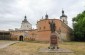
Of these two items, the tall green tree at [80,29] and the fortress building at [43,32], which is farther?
the tall green tree at [80,29]

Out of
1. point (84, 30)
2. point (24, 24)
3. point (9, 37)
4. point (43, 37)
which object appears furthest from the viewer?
point (24, 24)

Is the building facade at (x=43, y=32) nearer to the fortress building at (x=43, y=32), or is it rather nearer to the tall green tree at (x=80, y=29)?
the fortress building at (x=43, y=32)

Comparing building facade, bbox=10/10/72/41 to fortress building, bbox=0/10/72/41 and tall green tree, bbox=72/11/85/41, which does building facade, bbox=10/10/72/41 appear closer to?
fortress building, bbox=0/10/72/41

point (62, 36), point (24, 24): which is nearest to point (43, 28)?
point (62, 36)

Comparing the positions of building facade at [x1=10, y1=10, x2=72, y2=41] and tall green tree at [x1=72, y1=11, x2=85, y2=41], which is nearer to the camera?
building facade at [x1=10, y1=10, x2=72, y2=41]

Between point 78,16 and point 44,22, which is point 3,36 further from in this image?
point 78,16

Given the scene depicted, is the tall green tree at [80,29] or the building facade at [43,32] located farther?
the tall green tree at [80,29]

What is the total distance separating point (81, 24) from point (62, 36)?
282 inches

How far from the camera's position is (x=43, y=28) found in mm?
45281

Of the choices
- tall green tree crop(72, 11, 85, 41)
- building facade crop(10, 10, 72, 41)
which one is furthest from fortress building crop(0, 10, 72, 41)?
tall green tree crop(72, 11, 85, 41)

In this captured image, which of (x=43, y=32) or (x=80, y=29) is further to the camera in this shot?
(x=80, y=29)

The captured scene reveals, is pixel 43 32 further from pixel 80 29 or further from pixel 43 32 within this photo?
pixel 80 29

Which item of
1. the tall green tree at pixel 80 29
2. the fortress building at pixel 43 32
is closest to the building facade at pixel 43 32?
the fortress building at pixel 43 32

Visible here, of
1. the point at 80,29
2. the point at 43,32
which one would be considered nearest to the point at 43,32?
the point at 43,32
